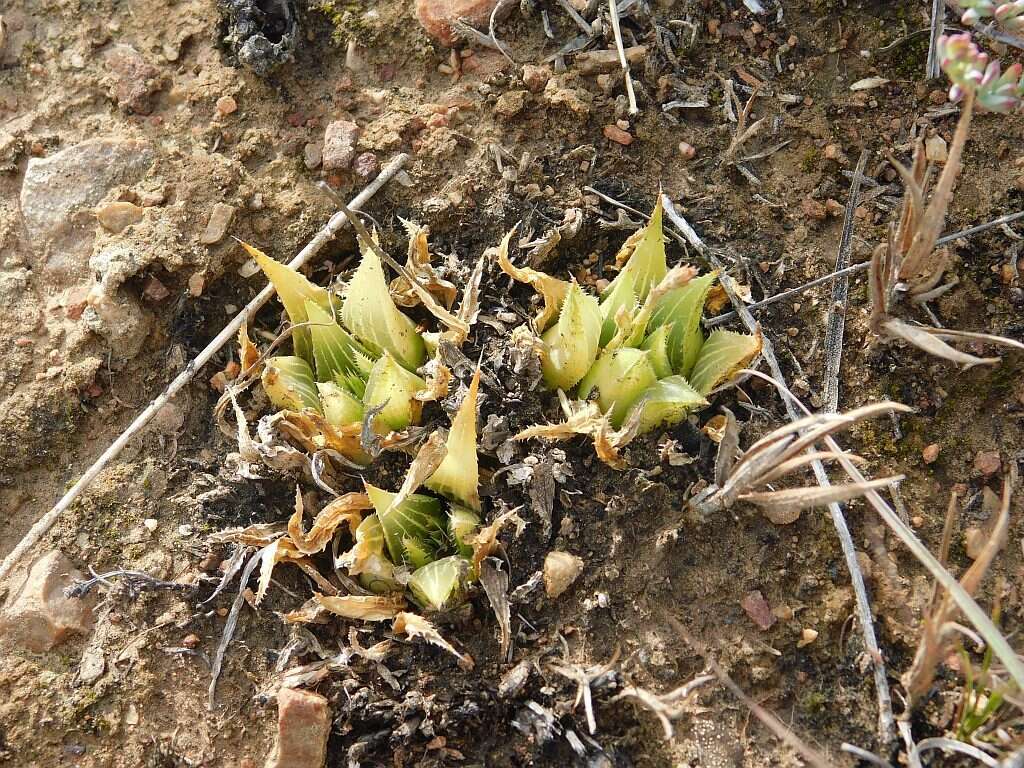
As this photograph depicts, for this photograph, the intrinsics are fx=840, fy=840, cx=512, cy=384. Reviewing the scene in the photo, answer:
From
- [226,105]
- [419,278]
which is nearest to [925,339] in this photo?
[419,278]

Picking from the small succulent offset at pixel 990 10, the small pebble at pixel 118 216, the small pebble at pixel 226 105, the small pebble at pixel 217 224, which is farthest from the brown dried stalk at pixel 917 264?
the small pebble at pixel 118 216

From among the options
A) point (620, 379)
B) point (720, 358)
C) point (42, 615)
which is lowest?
point (720, 358)

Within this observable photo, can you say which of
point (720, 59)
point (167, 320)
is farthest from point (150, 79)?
point (720, 59)

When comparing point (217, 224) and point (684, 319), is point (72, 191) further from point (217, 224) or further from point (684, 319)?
point (684, 319)

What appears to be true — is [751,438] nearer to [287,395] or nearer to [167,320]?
[287,395]

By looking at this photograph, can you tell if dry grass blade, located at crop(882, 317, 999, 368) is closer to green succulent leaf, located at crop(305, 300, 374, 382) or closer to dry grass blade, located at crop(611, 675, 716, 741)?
dry grass blade, located at crop(611, 675, 716, 741)

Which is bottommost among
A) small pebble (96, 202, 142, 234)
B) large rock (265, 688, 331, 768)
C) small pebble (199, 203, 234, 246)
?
large rock (265, 688, 331, 768)

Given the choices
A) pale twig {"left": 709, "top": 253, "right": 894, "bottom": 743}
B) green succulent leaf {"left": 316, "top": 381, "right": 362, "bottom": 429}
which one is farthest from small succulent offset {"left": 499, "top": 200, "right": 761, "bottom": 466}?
green succulent leaf {"left": 316, "top": 381, "right": 362, "bottom": 429}
